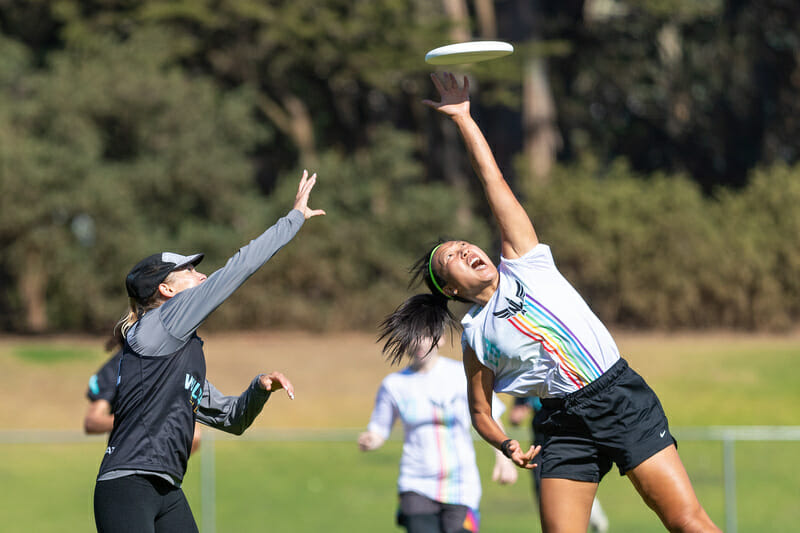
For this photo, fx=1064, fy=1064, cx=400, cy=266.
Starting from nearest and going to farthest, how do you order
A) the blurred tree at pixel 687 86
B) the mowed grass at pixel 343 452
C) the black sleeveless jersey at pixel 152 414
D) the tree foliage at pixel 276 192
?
1. the black sleeveless jersey at pixel 152 414
2. the mowed grass at pixel 343 452
3. the tree foliage at pixel 276 192
4. the blurred tree at pixel 687 86

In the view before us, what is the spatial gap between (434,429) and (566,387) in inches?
89.2

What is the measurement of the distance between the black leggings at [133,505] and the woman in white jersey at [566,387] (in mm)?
1418

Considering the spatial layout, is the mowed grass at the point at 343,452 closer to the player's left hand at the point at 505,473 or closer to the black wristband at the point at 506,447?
the player's left hand at the point at 505,473

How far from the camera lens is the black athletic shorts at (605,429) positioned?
4.36m

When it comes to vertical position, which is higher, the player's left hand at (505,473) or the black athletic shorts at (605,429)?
the black athletic shorts at (605,429)

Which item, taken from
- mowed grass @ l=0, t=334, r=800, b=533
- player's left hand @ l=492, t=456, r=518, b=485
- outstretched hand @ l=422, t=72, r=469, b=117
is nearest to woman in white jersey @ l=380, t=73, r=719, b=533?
outstretched hand @ l=422, t=72, r=469, b=117

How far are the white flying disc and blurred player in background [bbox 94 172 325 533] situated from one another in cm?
99

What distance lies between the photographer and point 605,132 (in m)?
33.9

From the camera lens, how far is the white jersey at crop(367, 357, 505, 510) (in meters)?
6.45

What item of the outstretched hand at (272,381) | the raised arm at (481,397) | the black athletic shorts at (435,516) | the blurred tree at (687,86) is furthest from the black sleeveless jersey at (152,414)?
the blurred tree at (687,86)

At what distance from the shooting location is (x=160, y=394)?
4.29m

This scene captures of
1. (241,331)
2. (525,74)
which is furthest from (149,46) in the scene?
(525,74)

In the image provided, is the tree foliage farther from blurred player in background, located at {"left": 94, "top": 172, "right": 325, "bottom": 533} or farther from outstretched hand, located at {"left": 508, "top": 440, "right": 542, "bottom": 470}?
outstretched hand, located at {"left": 508, "top": 440, "right": 542, "bottom": 470}

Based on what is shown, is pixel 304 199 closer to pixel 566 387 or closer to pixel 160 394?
pixel 160 394
